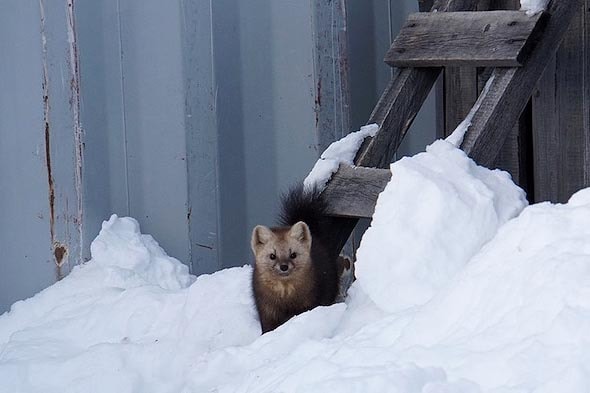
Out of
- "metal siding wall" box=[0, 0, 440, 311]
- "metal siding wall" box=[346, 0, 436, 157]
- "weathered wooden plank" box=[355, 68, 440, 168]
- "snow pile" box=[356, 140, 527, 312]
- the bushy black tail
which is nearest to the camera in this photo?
"snow pile" box=[356, 140, 527, 312]

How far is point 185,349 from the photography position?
5477 mm

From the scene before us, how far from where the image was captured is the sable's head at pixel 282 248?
5.91 meters

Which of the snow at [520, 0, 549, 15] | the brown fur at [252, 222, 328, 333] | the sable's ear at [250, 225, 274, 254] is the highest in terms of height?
the snow at [520, 0, 549, 15]

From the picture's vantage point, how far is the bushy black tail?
5.75 m

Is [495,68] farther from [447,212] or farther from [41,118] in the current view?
[41,118]

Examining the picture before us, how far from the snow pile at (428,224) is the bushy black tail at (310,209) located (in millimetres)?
690

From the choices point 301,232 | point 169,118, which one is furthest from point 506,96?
point 169,118

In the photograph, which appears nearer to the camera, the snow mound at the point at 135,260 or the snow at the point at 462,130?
the snow at the point at 462,130

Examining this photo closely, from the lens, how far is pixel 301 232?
5.89 metres

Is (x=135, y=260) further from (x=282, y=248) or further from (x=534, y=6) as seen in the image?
(x=534, y=6)

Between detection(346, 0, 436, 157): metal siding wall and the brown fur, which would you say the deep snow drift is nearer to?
the brown fur

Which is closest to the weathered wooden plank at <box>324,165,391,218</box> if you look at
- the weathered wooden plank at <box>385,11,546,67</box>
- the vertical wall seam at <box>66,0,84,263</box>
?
the weathered wooden plank at <box>385,11,546,67</box>

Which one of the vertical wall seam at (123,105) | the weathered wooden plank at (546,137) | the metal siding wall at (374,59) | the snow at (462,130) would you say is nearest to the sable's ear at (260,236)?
the vertical wall seam at (123,105)

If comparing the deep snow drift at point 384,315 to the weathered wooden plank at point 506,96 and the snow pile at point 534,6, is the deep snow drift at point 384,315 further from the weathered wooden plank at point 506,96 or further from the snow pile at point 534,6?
the snow pile at point 534,6
